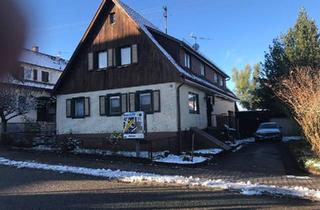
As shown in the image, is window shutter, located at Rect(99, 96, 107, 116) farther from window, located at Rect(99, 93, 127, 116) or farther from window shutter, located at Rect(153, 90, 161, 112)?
window shutter, located at Rect(153, 90, 161, 112)

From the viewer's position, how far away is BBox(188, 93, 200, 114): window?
22.3 meters

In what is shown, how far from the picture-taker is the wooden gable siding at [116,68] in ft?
68.1

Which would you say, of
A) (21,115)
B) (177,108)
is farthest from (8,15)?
(21,115)

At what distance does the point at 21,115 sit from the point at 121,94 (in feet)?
34.0

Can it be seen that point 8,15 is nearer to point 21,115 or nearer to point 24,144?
point 24,144

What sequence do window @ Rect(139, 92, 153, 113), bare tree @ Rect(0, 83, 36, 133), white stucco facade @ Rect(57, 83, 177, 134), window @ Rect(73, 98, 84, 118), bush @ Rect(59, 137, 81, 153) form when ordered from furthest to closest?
bare tree @ Rect(0, 83, 36, 133) < window @ Rect(73, 98, 84, 118) < window @ Rect(139, 92, 153, 113) < white stucco facade @ Rect(57, 83, 177, 134) < bush @ Rect(59, 137, 81, 153)

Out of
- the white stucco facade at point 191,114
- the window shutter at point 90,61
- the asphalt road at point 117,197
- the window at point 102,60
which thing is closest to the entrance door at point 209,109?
the white stucco facade at point 191,114

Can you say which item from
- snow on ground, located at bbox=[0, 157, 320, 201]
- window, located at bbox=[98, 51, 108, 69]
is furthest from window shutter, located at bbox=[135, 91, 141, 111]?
snow on ground, located at bbox=[0, 157, 320, 201]

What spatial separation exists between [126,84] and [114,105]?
1.57 m

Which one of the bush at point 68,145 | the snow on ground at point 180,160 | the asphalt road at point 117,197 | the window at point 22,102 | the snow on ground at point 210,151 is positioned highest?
the window at point 22,102

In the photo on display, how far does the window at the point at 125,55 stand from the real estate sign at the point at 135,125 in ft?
18.3

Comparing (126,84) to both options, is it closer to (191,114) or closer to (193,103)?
(191,114)

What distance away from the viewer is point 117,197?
8891 mm

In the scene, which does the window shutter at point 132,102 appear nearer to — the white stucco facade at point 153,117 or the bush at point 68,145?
the white stucco facade at point 153,117
